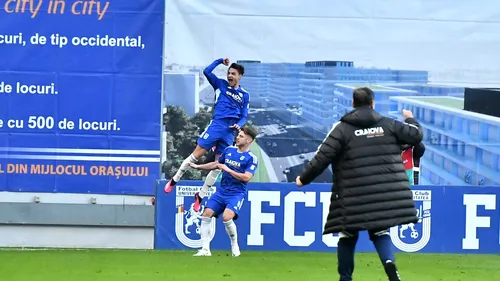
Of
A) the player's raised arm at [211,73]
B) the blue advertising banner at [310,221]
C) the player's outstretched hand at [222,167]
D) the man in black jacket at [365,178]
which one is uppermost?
the player's raised arm at [211,73]

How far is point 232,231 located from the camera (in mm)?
12570

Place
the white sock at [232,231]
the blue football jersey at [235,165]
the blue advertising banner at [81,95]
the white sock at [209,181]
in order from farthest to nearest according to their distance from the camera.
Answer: the blue advertising banner at [81,95] < the white sock at [209,181] < the white sock at [232,231] < the blue football jersey at [235,165]

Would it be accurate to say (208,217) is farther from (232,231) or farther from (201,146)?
(201,146)

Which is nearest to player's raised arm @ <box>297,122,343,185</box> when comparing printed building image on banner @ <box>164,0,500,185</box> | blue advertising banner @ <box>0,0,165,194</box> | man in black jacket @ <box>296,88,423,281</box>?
man in black jacket @ <box>296,88,423,281</box>

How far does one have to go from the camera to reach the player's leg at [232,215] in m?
12.3

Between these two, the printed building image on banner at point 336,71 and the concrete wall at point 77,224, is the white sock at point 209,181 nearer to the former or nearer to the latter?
the printed building image on banner at point 336,71

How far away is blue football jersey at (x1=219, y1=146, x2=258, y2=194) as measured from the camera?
40.4ft

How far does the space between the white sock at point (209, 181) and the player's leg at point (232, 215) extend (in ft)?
2.16

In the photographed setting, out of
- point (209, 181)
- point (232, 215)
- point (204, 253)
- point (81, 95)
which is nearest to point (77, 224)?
point (81, 95)

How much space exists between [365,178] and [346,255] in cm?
63

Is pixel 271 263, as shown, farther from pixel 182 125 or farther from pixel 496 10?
pixel 496 10

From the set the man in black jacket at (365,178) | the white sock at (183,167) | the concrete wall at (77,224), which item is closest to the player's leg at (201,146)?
the white sock at (183,167)

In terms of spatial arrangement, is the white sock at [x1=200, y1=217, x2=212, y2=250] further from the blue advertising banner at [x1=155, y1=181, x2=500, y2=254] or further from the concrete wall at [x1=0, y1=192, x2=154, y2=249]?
the concrete wall at [x1=0, y1=192, x2=154, y2=249]

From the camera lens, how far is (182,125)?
1380cm
